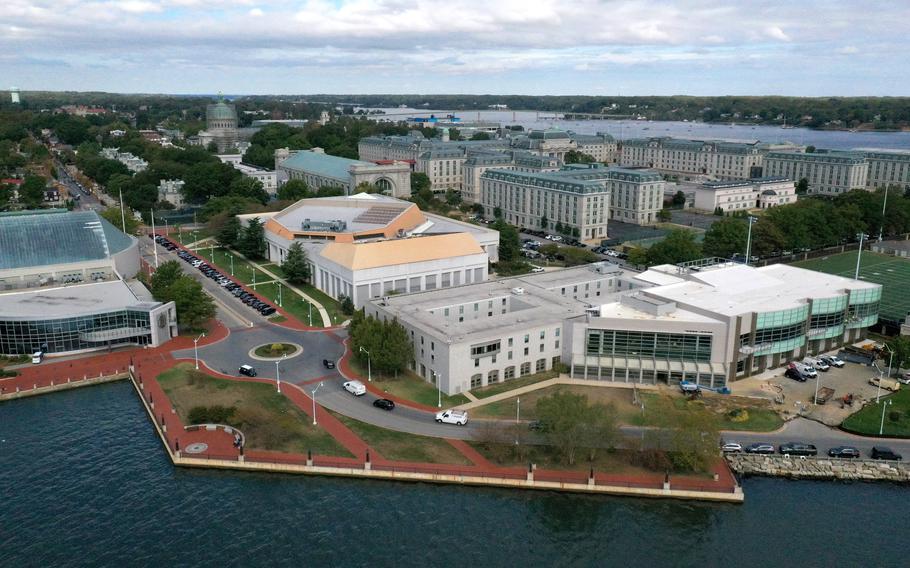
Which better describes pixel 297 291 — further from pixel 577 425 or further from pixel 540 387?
pixel 577 425

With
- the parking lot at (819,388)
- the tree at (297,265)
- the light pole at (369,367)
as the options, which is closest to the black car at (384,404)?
the light pole at (369,367)

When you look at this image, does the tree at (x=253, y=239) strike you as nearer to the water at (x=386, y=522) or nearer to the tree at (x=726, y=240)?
the water at (x=386, y=522)

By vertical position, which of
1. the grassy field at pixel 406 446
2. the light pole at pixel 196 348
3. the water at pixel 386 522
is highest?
the light pole at pixel 196 348

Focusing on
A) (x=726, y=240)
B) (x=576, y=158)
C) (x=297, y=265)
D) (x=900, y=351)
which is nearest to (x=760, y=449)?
(x=900, y=351)

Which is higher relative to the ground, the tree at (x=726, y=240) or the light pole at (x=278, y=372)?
the tree at (x=726, y=240)

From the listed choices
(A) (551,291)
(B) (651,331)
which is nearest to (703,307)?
(B) (651,331)

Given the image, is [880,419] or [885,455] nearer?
[885,455]

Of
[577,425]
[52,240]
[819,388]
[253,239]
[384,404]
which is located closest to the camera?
[577,425]
